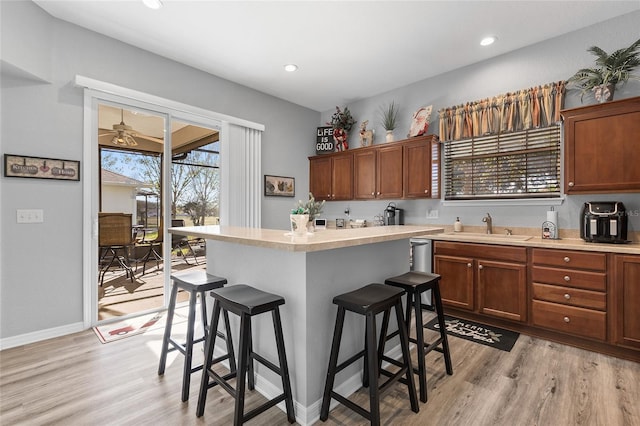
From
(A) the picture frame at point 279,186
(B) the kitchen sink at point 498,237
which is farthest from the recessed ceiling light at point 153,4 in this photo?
(B) the kitchen sink at point 498,237

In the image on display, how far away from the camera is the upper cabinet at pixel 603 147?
2.60m

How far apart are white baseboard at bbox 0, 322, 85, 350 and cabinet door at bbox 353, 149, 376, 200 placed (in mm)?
3834

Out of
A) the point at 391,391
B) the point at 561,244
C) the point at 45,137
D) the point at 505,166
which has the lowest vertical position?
the point at 391,391

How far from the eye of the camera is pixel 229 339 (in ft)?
7.07

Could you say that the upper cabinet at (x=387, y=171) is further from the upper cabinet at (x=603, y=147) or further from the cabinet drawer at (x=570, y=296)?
the cabinet drawer at (x=570, y=296)

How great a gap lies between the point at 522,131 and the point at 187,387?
4099 millimetres

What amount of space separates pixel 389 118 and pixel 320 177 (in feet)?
5.10

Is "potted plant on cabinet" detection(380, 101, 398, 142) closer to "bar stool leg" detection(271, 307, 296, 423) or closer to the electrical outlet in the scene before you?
"bar stool leg" detection(271, 307, 296, 423)

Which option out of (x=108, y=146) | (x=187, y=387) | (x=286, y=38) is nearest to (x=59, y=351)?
(x=187, y=387)

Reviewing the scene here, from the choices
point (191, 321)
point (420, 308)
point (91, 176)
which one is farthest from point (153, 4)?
point (420, 308)

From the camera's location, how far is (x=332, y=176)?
5156 millimetres

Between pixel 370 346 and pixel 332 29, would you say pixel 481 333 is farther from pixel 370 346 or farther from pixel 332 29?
pixel 332 29

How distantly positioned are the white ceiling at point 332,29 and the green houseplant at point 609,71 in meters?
0.42

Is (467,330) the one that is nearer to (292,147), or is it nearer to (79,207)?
(292,147)
